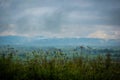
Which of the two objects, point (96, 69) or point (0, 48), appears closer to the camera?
point (96, 69)

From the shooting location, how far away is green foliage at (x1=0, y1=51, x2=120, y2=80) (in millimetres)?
7609

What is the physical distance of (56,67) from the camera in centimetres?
780

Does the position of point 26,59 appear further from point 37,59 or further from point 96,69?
point 96,69

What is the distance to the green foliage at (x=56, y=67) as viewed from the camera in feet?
25.0

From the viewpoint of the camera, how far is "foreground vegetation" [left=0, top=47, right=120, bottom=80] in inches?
300

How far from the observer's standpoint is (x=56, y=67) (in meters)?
7.80

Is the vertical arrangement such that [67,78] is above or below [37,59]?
below

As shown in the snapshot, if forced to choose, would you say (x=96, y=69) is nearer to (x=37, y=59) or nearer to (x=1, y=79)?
(x=37, y=59)

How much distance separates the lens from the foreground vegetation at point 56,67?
7609 mm

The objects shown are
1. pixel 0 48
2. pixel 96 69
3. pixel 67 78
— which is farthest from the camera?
pixel 0 48

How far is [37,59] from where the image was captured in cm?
811

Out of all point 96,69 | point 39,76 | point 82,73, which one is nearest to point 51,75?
point 39,76

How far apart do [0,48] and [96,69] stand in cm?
328

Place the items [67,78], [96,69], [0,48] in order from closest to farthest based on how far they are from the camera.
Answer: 1. [67,78]
2. [96,69]
3. [0,48]
